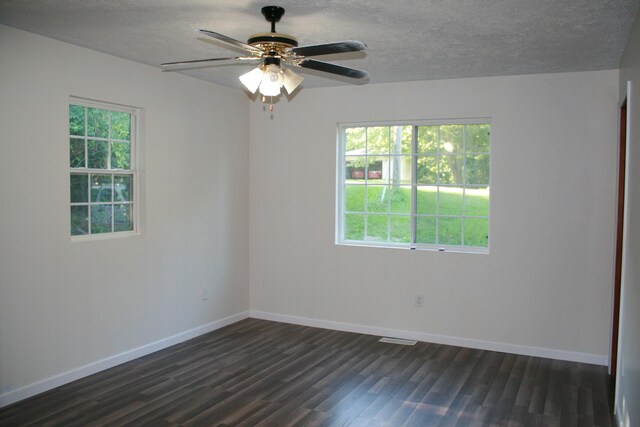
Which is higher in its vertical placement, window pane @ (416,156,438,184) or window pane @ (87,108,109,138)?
window pane @ (87,108,109,138)

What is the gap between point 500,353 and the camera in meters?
5.14

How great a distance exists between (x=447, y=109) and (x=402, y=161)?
698mm

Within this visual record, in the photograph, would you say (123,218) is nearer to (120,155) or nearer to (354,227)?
(120,155)

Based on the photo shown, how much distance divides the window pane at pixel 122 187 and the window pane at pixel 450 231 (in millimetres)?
2936

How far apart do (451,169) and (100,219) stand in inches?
128

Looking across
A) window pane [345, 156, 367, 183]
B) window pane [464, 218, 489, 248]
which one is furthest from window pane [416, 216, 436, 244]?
window pane [345, 156, 367, 183]

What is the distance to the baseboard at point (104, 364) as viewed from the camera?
3881 millimetres

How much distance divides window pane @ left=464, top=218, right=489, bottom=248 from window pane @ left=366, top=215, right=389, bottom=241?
82 cm

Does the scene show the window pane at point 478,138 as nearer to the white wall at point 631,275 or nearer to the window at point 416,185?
the window at point 416,185

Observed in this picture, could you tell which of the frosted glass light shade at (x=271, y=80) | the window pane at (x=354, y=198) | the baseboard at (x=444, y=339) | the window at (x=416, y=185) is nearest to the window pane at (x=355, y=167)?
the window at (x=416, y=185)

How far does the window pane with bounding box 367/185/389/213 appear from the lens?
5.81m

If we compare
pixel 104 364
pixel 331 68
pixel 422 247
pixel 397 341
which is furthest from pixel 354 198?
pixel 104 364

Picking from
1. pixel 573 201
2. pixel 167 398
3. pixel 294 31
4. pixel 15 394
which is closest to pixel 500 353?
pixel 573 201

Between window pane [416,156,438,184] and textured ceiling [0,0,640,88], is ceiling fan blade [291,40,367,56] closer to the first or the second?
textured ceiling [0,0,640,88]
